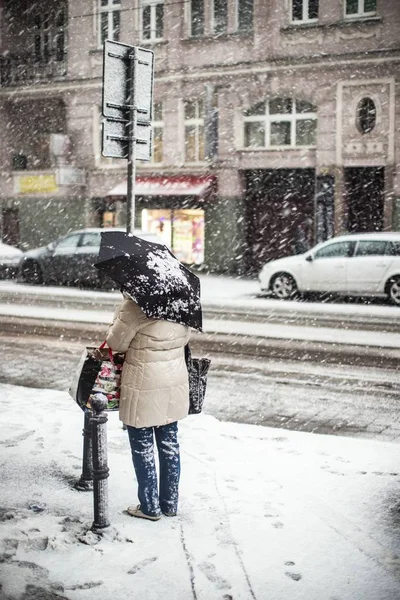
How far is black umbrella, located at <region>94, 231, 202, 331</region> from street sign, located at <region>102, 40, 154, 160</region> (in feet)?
7.84

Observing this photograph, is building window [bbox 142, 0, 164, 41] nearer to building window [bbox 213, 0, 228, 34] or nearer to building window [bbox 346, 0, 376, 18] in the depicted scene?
A: building window [bbox 213, 0, 228, 34]

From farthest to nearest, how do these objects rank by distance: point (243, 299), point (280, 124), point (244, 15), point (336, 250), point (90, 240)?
point (244, 15), point (280, 124), point (90, 240), point (243, 299), point (336, 250)

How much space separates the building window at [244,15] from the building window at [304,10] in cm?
146

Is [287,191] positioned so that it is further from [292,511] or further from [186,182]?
[292,511]

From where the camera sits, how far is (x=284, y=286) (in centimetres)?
1792

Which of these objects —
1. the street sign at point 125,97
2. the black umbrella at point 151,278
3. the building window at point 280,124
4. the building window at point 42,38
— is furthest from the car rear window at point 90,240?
the black umbrella at point 151,278

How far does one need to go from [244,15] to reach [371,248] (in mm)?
11301

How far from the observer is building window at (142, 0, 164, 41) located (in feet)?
84.3

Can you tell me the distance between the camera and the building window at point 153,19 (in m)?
25.7

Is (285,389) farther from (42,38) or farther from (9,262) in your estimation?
(42,38)

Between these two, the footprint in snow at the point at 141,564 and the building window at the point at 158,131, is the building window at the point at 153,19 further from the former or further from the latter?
the footprint in snow at the point at 141,564

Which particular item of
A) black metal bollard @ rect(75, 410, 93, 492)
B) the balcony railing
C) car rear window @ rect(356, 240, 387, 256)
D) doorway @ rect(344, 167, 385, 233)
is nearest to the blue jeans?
black metal bollard @ rect(75, 410, 93, 492)

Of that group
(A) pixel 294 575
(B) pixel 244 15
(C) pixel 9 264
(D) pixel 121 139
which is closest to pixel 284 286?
(C) pixel 9 264

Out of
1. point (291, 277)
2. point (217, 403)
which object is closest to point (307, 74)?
point (291, 277)
